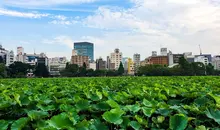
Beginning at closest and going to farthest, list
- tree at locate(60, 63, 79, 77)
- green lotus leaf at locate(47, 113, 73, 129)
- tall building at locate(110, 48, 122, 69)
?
green lotus leaf at locate(47, 113, 73, 129), tree at locate(60, 63, 79, 77), tall building at locate(110, 48, 122, 69)

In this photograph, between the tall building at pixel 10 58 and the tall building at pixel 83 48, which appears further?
the tall building at pixel 83 48

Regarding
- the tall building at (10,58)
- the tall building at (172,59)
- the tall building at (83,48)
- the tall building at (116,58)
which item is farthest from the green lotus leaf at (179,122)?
the tall building at (83,48)

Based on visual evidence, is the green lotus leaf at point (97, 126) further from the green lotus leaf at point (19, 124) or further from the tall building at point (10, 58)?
the tall building at point (10, 58)

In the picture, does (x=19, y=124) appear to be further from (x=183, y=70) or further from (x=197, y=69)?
(x=197, y=69)

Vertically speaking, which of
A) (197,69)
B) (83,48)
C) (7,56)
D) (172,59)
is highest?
(83,48)

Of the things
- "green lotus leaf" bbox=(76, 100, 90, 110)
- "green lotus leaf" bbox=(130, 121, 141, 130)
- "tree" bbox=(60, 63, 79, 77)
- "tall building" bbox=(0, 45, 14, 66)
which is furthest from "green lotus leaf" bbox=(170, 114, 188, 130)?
"tall building" bbox=(0, 45, 14, 66)

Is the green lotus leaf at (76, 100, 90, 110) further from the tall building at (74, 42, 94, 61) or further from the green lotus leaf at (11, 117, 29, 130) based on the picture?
the tall building at (74, 42, 94, 61)

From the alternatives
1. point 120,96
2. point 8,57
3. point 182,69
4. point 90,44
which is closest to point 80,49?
point 90,44

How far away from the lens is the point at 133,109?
1.76 meters

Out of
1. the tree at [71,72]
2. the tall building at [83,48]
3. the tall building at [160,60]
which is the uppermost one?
the tall building at [83,48]

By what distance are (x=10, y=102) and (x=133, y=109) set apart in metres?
0.99

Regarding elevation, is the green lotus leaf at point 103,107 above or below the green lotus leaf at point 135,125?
above

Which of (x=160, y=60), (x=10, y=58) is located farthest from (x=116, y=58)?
(x=10, y=58)

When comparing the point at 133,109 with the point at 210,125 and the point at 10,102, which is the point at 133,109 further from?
the point at 10,102
